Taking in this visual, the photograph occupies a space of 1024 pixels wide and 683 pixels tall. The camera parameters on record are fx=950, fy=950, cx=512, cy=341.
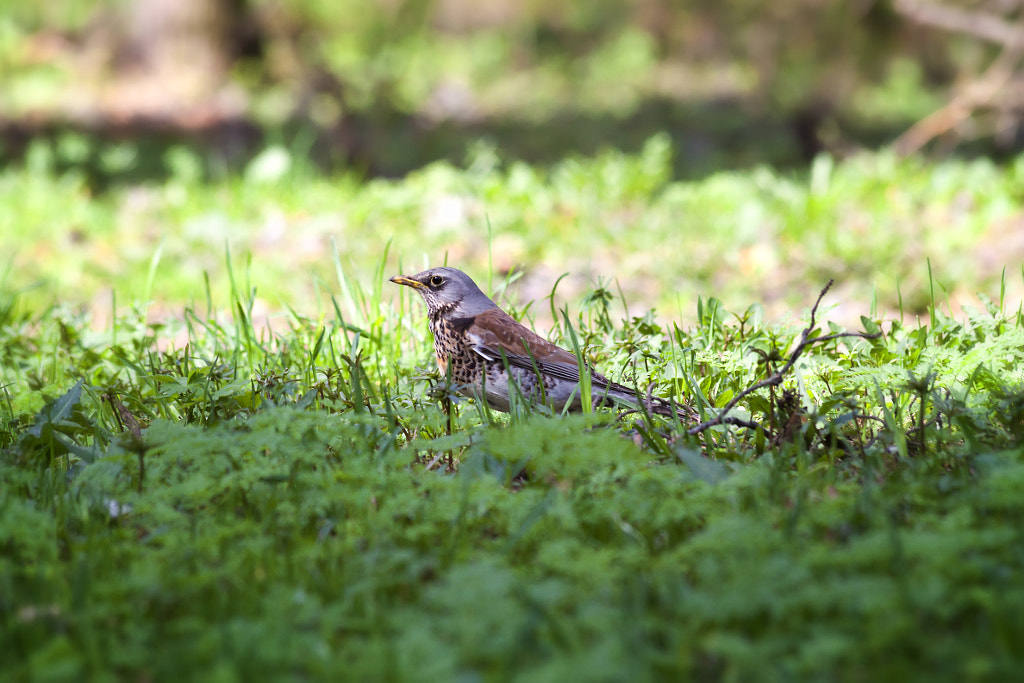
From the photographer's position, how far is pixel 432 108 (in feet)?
47.0

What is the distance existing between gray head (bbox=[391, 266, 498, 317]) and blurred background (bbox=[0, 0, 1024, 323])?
5.45 ft

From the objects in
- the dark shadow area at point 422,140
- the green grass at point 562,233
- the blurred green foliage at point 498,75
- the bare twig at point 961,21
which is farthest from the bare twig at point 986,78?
the green grass at point 562,233

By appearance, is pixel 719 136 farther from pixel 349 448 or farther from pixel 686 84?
pixel 349 448

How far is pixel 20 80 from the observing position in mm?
13680

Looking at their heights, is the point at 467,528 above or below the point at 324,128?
below

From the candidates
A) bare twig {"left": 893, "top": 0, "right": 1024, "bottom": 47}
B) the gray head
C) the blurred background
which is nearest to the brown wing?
the gray head

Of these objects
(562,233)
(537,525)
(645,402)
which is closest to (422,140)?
(562,233)

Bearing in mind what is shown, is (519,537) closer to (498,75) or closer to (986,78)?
(986,78)

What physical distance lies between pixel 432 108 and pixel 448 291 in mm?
11034

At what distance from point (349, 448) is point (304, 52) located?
42.3 ft

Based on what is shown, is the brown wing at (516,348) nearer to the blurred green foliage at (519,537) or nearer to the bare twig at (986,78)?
A: the blurred green foliage at (519,537)

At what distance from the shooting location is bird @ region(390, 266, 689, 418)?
3.48m

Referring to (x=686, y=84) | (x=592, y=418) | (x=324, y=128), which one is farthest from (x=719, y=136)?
(x=592, y=418)

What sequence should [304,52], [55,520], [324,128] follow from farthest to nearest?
1. [304,52]
2. [324,128]
3. [55,520]
